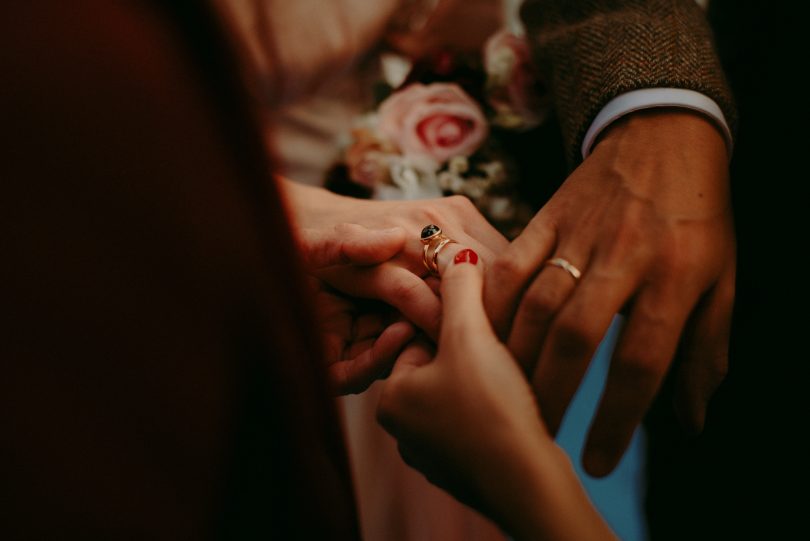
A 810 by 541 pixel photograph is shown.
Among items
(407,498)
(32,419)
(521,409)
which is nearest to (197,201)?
(32,419)

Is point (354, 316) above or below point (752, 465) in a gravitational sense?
above

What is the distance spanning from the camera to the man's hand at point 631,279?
0.56m

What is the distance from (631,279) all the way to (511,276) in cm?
13

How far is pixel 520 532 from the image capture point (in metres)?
0.47

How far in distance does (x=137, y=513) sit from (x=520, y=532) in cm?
33

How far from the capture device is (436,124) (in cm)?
94

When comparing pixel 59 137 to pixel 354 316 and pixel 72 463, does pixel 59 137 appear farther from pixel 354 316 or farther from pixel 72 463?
pixel 354 316

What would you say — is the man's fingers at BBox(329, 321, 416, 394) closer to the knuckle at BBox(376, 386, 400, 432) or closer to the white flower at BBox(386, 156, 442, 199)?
the knuckle at BBox(376, 386, 400, 432)

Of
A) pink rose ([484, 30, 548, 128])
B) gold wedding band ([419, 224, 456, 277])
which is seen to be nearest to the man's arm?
gold wedding band ([419, 224, 456, 277])

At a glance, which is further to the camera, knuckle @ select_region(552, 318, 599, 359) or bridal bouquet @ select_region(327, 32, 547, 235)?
bridal bouquet @ select_region(327, 32, 547, 235)

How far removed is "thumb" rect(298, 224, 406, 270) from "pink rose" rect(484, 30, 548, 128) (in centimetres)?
39

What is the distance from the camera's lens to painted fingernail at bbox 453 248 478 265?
67cm

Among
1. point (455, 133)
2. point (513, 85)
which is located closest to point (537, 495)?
point (455, 133)

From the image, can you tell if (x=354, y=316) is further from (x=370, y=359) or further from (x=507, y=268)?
(x=507, y=268)
